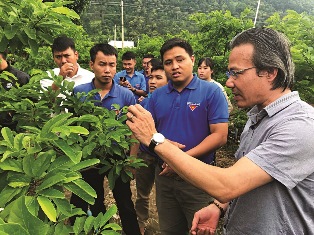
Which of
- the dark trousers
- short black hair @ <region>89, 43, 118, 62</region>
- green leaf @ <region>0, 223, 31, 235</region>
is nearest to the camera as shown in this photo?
green leaf @ <region>0, 223, 31, 235</region>

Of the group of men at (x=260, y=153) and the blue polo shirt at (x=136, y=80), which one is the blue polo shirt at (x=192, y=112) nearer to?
the group of men at (x=260, y=153)

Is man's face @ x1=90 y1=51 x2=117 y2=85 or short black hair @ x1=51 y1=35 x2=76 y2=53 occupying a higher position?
short black hair @ x1=51 y1=35 x2=76 y2=53

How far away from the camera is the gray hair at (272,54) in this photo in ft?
5.01

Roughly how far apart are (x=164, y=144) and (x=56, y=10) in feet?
3.21

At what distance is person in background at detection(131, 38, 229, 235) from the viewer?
104 inches

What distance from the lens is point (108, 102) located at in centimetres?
328

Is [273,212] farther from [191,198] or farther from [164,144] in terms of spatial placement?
[191,198]

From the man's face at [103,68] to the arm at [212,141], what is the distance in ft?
4.32

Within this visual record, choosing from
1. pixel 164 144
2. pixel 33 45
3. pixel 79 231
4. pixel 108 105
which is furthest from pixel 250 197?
pixel 108 105

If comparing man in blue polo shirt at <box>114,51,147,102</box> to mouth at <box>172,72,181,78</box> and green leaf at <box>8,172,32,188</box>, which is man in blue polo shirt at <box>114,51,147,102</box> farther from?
green leaf at <box>8,172,32,188</box>

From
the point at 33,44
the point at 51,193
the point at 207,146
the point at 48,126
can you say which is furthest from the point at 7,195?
the point at 207,146

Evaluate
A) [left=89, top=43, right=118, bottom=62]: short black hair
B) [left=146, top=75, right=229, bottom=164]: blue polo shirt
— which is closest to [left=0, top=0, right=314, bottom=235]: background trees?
[left=146, top=75, right=229, bottom=164]: blue polo shirt

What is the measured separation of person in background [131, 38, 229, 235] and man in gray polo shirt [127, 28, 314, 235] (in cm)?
92

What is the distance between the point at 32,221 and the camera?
35.8 inches
